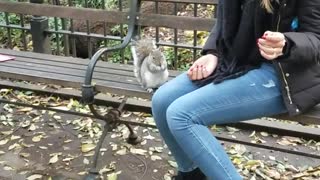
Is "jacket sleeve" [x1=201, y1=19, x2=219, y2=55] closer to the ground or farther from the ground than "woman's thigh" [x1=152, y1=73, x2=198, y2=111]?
farther from the ground

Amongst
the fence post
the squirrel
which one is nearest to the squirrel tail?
the squirrel

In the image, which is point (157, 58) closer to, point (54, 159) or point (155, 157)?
point (155, 157)

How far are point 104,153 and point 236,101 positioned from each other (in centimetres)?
154

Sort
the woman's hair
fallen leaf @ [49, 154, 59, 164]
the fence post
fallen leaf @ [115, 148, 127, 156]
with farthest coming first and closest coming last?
the fence post, fallen leaf @ [115, 148, 127, 156], fallen leaf @ [49, 154, 59, 164], the woman's hair

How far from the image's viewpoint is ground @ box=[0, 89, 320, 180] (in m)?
3.48

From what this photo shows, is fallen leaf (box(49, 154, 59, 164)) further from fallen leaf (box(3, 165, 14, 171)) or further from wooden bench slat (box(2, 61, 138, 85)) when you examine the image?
wooden bench slat (box(2, 61, 138, 85))

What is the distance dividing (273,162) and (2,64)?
189 centimetres

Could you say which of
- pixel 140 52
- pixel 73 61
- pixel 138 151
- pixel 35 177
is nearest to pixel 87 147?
pixel 138 151

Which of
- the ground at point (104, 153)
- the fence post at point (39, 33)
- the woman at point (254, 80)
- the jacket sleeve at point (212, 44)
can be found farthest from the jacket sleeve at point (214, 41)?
the fence post at point (39, 33)

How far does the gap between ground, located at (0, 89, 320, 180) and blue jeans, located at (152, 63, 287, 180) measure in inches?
39.6

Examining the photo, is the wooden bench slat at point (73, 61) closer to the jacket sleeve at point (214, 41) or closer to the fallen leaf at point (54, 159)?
the jacket sleeve at point (214, 41)

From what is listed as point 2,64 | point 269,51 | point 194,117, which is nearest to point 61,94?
point 2,64

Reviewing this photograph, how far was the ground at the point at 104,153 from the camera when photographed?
3.48 metres

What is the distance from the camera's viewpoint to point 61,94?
4.01 m
